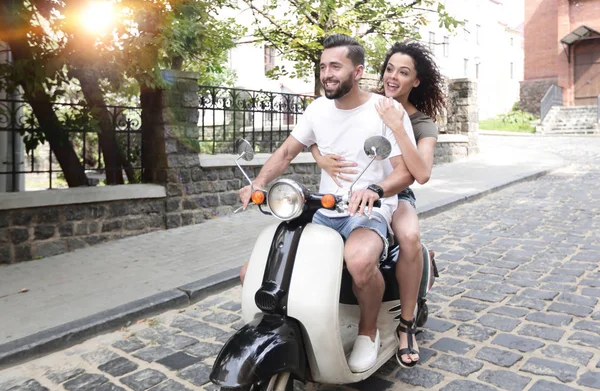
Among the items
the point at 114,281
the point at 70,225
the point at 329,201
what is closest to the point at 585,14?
the point at 70,225

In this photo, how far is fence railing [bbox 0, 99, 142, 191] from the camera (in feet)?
19.9

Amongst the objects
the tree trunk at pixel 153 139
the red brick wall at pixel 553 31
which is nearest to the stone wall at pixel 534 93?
the red brick wall at pixel 553 31

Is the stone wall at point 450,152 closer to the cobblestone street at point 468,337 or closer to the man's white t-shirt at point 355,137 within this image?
the cobblestone street at point 468,337

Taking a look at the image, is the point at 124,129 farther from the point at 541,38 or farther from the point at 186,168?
the point at 541,38

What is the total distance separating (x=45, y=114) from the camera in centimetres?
627

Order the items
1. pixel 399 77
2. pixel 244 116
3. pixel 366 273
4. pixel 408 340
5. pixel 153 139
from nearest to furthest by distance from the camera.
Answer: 1. pixel 366 273
2. pixel 408 340
3. pixel 399 77
4. pixel 153 139
5. pixel 244 116

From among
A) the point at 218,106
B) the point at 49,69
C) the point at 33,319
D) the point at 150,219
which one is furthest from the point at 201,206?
Answer: the point at 33,319

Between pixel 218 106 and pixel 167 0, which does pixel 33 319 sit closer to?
pixel 167 0

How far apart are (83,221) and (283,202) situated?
A: 175 inches

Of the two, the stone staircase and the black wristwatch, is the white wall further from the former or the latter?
the black wristwatch

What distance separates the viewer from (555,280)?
5.00 m

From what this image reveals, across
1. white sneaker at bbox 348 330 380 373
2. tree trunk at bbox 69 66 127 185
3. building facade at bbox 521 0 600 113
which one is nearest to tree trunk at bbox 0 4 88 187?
tree trunk at bbox 69 66 127 185

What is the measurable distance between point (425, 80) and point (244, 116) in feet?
16.4

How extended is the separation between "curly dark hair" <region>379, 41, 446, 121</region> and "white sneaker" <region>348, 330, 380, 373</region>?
167 centimetres
